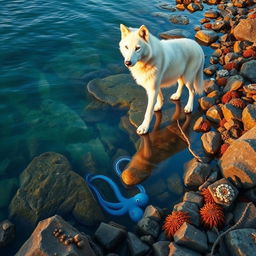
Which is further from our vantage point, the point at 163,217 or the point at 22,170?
the point at 22,170

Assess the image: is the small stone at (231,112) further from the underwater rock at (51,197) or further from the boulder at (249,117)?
the underwater rock at (51,197)

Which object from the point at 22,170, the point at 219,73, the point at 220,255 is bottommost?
the point at 22,170

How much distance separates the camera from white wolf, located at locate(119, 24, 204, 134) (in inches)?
195

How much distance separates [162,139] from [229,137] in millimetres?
1575

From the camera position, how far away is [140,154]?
604 cm

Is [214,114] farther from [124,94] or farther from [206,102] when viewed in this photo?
[124,94]

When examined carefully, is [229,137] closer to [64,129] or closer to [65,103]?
[64,129]

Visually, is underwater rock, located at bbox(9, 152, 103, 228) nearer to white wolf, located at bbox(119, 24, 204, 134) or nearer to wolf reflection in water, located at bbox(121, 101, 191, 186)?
wolf reflection in water, located at bbox(121, 101, 191, 186)

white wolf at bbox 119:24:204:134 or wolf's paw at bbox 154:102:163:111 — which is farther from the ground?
white wolf at bbox 119:24:204:134

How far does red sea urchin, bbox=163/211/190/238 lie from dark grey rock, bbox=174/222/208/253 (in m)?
0.20

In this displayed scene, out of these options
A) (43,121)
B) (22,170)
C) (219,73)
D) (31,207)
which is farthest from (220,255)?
(219,73)

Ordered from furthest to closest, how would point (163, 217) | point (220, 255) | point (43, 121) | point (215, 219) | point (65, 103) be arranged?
point (65, 103)
point (43, 121)
point (163, 217)
point (215, 219)
point (220, 255)

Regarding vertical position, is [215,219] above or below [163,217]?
above

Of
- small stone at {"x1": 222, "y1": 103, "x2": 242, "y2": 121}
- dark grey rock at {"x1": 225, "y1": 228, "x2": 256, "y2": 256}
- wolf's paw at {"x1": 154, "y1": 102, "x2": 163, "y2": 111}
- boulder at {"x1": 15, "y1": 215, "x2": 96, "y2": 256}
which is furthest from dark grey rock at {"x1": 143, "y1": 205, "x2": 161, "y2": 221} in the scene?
wolf's paw at {"x1": 154, "y1": 102, "x2": 163, "y2": 111}
